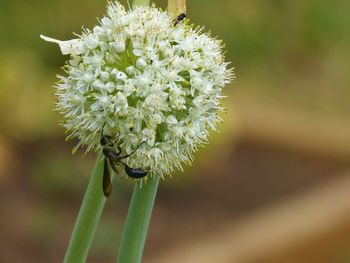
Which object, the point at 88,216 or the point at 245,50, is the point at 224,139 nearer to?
the point at 245,50

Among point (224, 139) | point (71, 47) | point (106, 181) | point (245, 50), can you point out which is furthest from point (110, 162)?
point (245, 50)

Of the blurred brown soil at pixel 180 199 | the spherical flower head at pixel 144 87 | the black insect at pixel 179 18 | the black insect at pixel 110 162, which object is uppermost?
the blurred brown soil at pixel 180 199

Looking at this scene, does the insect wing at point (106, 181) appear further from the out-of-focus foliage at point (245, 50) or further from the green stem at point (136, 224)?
the out-of-focus foliage at point (245, 50)

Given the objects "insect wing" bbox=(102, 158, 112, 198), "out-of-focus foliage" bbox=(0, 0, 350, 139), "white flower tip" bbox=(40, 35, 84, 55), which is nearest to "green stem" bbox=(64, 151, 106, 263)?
"insect wing" bbox=(102, 158, 112, 198)

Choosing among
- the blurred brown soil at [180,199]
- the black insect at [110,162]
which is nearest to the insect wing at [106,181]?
the black insect at [110,162]

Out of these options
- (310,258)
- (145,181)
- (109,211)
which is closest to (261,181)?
(310,258)

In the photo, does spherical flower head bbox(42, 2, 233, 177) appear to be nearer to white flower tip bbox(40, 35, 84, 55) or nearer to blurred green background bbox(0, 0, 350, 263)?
white flower tip bbox(40, 35, 84, 55)

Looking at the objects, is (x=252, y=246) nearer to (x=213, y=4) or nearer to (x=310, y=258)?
(x=310, y=258)
